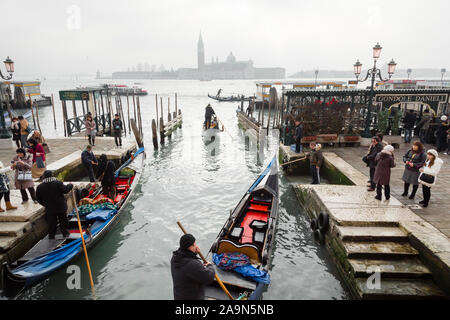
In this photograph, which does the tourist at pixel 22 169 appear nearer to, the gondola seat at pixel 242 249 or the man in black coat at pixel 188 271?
the gondola seat at pixel 242 249

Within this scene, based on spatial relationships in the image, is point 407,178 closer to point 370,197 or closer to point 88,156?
point 370,197

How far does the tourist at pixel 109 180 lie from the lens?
7.61 meters

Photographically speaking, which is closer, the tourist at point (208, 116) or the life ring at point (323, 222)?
the life ring at point (323, 222)

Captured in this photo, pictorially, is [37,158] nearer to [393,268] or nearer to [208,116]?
[393,268]

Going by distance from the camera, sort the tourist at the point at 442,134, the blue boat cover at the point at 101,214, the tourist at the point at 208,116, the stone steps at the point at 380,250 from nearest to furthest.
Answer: the stone steps at the point at 380,250, the blue boat cover at the point at 101,214, the tourist at the point at 442,134, the tourist at the point at 208,116

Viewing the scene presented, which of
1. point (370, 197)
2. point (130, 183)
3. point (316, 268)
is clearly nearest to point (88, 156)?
point (130, 183)

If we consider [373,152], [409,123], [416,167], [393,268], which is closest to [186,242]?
[393,268]

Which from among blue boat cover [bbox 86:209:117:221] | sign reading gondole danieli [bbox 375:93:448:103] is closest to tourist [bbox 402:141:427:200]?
sign reading gondole danieli [bbox 375:93:448:103]

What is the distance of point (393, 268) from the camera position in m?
4.58

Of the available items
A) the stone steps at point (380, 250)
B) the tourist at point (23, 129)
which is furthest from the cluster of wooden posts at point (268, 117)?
the tourist at point (23, 129)

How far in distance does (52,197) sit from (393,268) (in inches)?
254

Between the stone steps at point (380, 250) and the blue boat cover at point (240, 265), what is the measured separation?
1.73 meters

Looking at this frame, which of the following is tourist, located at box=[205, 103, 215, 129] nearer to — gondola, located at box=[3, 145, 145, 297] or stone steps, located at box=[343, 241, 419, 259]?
gondola, located at box=[3, 145, 145, 297]
